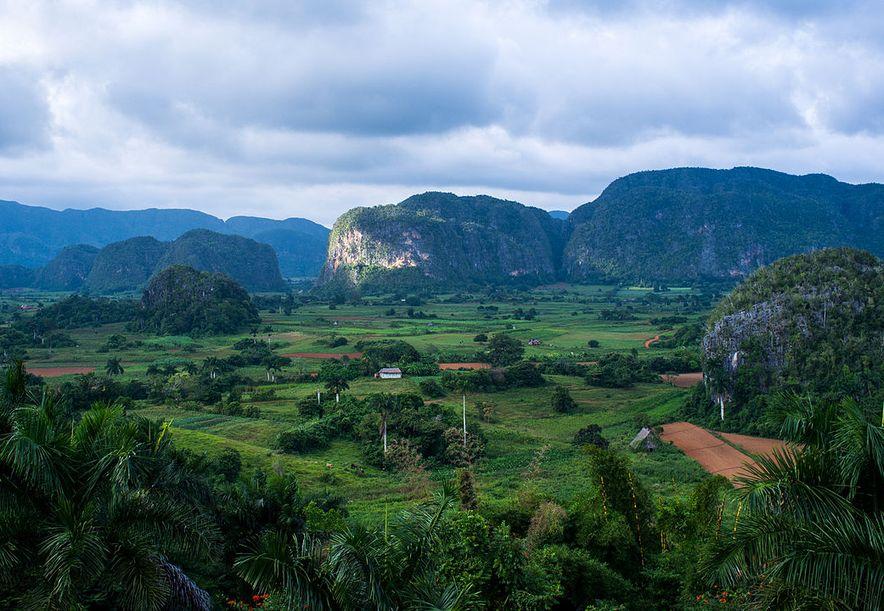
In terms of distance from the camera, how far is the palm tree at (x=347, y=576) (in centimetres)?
631

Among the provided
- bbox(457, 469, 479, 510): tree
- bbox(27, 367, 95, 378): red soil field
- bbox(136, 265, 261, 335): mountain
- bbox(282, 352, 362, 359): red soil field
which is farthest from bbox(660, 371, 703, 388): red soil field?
bbox(136, 265, 261, 335): mountain

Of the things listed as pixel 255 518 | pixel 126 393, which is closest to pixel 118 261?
pixel 126 393

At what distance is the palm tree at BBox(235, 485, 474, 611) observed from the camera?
6309 millimetres

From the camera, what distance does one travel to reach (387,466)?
96.0 ft

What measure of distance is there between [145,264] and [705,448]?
7247 inches

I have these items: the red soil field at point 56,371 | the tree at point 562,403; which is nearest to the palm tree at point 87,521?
the tree at point 562,403

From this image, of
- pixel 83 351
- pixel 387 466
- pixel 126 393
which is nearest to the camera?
pixel 387 466

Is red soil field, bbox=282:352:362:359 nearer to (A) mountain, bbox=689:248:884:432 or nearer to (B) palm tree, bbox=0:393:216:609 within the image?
(A) mountain, bbox=689:248:884:432

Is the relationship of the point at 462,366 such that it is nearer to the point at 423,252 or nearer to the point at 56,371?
the point at 56,371

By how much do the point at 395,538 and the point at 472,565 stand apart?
2606mm

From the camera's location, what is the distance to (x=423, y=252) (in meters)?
163

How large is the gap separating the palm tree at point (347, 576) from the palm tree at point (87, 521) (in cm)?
144

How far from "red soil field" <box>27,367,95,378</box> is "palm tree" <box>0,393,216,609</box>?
1989 inches

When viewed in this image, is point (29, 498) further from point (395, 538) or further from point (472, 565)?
point (472, 565)
